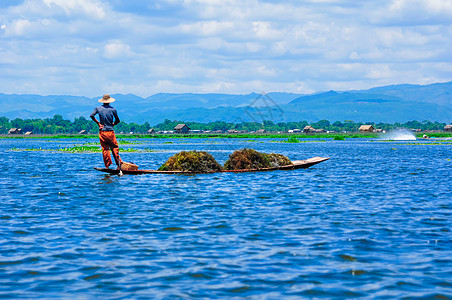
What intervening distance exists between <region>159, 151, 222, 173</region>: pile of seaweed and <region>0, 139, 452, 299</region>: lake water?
304 inches

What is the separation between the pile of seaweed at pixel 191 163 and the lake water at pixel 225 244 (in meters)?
7.73

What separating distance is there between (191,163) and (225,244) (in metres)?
20.6

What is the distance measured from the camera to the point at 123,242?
13766mm

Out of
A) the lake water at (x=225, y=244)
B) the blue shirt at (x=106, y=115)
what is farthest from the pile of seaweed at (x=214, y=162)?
Result: the lake water at (x=225, y=244)

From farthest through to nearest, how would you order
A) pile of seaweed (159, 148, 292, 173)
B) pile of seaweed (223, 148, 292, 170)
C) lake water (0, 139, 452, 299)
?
pile of seaweed (223, 148, 292, 170)
pile of seaweed (159, 148, 292, 173)
lake water (0, 139, 452, 299)

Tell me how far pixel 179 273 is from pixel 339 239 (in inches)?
195

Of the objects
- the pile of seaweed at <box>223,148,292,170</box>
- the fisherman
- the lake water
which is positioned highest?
the fisherman

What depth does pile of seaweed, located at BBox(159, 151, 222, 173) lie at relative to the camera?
33.3m

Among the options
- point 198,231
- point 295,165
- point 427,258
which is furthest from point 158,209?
point 295,165

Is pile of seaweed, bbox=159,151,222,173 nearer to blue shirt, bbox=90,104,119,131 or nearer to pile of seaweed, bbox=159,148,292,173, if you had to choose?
pile of seaweed, bbox=159,148,292,173

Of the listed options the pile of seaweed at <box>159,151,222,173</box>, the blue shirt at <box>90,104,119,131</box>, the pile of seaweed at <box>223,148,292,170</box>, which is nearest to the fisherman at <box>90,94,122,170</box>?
the blue shirt at <box>90,104,119,131</box>

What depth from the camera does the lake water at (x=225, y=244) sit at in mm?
10148

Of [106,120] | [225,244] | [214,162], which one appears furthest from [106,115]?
[225,244]

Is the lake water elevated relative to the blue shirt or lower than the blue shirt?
lower
